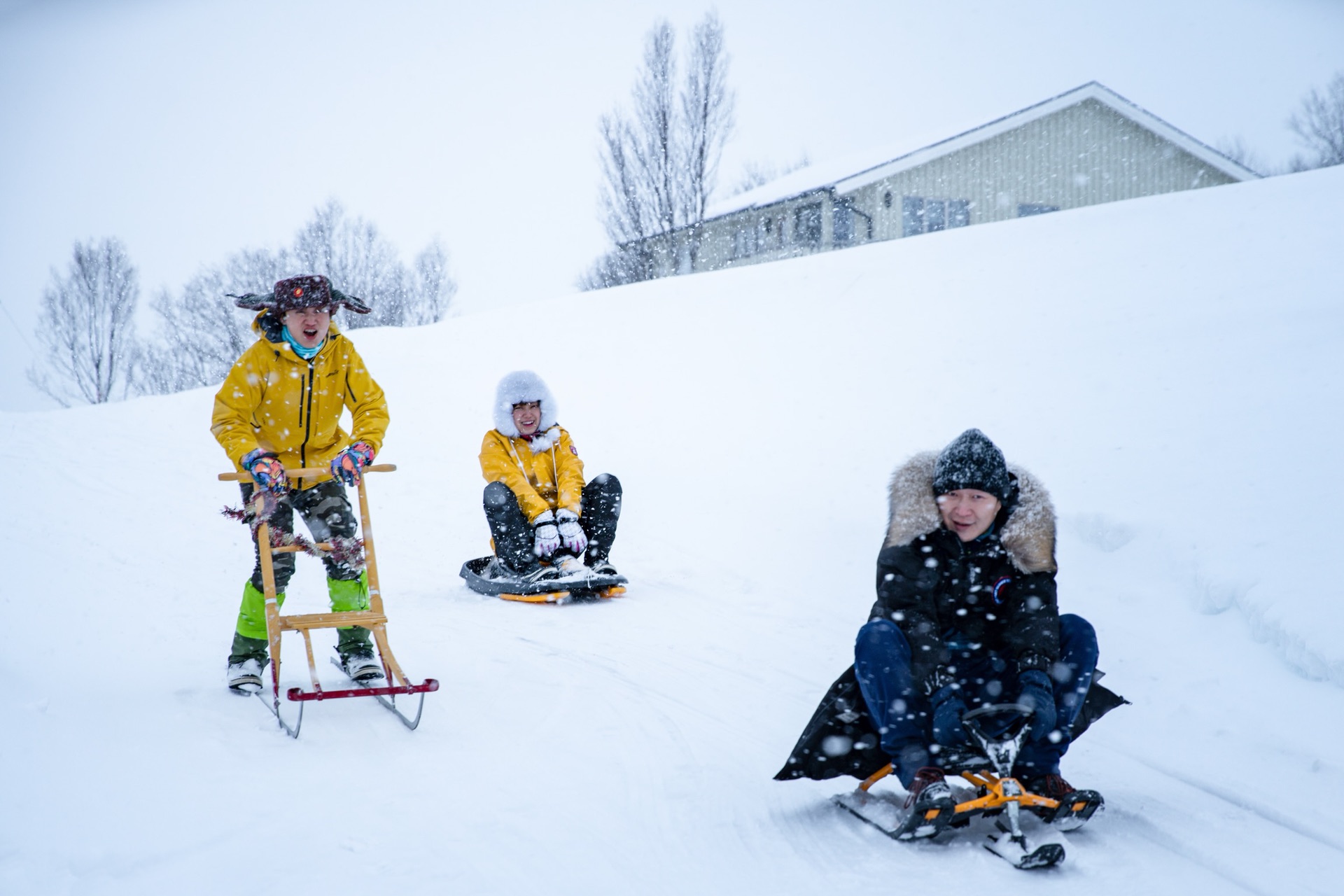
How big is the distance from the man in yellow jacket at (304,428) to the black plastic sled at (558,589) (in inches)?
80.3

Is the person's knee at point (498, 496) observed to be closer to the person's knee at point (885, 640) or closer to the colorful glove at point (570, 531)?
the colorful glove at point (570, 531)

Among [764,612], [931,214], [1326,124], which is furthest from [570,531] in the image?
[1326,124]

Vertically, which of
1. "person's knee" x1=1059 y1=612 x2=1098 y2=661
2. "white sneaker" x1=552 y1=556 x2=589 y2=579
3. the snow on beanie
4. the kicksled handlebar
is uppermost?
the snow on beanie

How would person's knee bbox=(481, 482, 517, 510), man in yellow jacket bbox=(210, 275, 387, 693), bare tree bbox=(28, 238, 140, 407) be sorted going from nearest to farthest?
1. man in yellow jacket bbox=(210, 275, 387, 693)
2. person's knee bbox=(481, 482, 517, 510)
3. bare tree bbox=(28, 238, 140, 407)

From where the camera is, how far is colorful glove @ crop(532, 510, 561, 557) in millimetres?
6523

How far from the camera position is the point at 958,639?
3.11 meters

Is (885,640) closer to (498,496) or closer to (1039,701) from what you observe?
(1039,701)

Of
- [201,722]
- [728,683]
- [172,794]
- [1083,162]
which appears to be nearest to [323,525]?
[201,722]

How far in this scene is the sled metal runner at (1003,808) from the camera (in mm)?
2639

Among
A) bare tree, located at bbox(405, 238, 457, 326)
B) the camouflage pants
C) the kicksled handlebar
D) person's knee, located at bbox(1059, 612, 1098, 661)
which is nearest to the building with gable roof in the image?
the camouflage pants

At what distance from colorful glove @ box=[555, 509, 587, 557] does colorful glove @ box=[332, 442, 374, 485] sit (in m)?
2.66

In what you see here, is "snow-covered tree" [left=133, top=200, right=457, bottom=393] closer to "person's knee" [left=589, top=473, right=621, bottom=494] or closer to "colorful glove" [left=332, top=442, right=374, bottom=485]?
"person's knee" [left=589, top=473, right=621, bottom=494]

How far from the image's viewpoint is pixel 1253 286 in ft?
26.5

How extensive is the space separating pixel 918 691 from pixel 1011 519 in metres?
0.63
